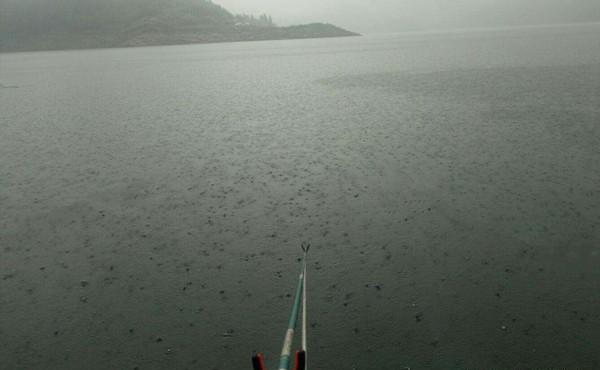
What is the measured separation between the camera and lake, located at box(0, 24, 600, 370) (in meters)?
10.4

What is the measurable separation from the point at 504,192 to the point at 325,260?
869cm

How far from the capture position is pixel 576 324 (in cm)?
1051

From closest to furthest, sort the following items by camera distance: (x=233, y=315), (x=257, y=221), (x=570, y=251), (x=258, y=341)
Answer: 1. (x=258, y=341)
2. (x=233, y=315)
3. (x=570, y=251)
4. (x=257, y=221)

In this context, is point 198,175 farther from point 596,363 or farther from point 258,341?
point 596,363

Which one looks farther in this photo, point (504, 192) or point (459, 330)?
point (504, 192)

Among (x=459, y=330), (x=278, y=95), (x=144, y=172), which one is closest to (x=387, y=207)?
(x=459, y=330)

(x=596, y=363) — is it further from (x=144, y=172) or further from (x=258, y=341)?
(x=144, y=172)

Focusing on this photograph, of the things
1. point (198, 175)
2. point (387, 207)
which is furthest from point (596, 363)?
point (198, 175)

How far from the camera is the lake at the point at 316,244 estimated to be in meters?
10.4

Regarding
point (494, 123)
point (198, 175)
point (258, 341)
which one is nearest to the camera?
point (258, 341)

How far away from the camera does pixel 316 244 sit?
14.9 m

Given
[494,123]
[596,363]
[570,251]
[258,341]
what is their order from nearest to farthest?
[596,363], [258,341], [570,251], [494,123]

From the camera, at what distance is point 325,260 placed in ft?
45.4

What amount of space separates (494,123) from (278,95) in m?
26.9
